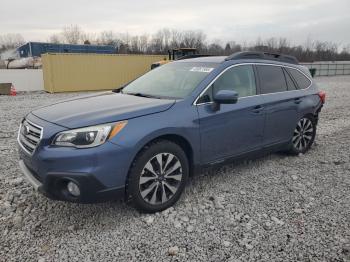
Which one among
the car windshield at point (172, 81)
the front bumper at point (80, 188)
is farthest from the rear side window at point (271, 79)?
the front bumper at point (80, 188)

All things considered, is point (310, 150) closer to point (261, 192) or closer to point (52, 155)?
point (261, 192)

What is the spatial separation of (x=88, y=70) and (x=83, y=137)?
18.3 meters

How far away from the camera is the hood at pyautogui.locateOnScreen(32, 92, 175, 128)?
310 centimetres

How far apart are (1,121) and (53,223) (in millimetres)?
6670

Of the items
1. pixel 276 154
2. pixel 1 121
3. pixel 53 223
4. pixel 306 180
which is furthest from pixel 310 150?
pixel 1 121

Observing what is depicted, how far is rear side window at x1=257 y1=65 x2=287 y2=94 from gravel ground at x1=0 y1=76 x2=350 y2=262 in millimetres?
1239

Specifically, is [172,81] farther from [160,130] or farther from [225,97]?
[160,130]

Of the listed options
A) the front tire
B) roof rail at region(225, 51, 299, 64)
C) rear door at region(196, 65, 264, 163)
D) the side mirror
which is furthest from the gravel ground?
roof rail at region(225, 51, 299, 64)

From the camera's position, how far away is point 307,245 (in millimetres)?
2963

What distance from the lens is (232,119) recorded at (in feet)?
13.2

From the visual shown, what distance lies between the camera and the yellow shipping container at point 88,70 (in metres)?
19.0

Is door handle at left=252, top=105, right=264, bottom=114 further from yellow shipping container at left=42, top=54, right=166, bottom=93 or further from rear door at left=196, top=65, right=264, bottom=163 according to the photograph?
yellow shipping container at left=42, top=54, right=166, bottom=93

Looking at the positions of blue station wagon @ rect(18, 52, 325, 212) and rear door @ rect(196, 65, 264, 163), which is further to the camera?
rear door @ rect(196, 65, 264, 163)

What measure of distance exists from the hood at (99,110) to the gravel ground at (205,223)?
106 cm
